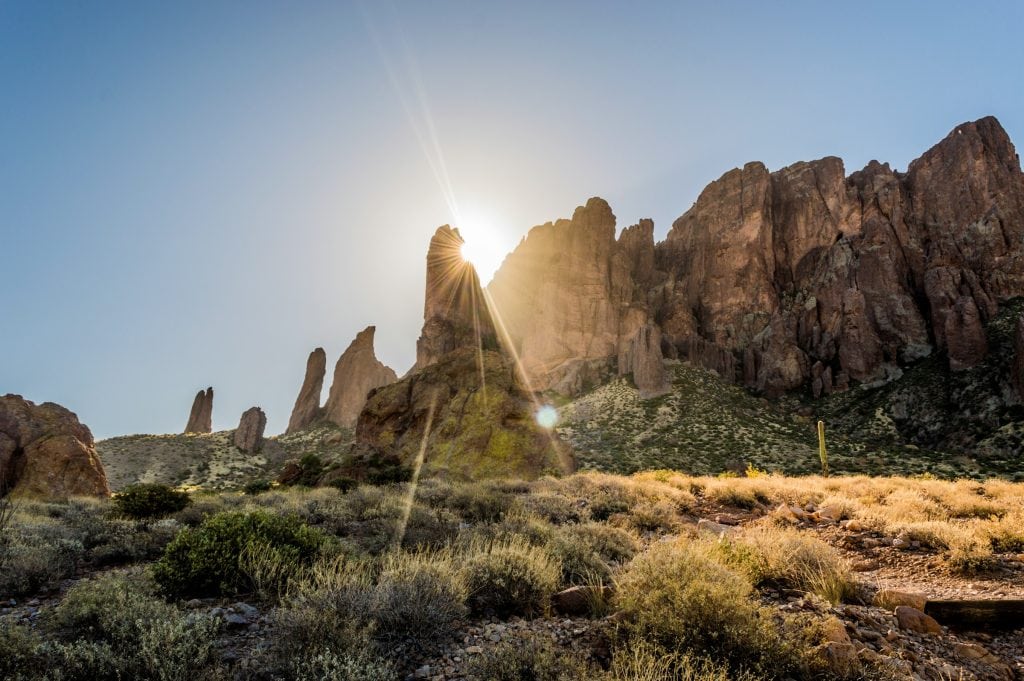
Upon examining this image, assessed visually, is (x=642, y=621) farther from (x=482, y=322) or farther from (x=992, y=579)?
(x=482, y=322)

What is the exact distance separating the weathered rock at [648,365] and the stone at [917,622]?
198ft

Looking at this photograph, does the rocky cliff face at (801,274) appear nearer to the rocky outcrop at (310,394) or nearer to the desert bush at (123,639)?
the rocky outcrop at (310,394)

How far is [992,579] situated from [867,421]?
59.0m

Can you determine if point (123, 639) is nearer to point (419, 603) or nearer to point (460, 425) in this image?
point (419, 603)

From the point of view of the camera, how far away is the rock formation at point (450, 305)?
67.6 m

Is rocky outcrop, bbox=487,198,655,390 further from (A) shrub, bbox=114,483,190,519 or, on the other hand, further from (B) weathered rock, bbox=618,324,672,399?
(A) shrub, bbox=114,483,190,519

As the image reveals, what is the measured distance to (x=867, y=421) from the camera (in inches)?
2098

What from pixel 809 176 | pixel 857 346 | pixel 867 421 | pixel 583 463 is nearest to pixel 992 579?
pixel 583 463

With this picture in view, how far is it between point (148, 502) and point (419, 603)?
1278 cm

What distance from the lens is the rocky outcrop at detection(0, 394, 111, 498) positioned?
845 inches

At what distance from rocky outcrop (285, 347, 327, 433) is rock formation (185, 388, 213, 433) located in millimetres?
17745

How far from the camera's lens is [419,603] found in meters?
4.99

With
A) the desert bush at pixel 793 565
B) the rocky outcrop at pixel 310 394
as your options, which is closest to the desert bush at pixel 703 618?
the desert bush at pixel 793 565

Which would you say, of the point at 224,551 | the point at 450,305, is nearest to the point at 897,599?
the point at 224,551
